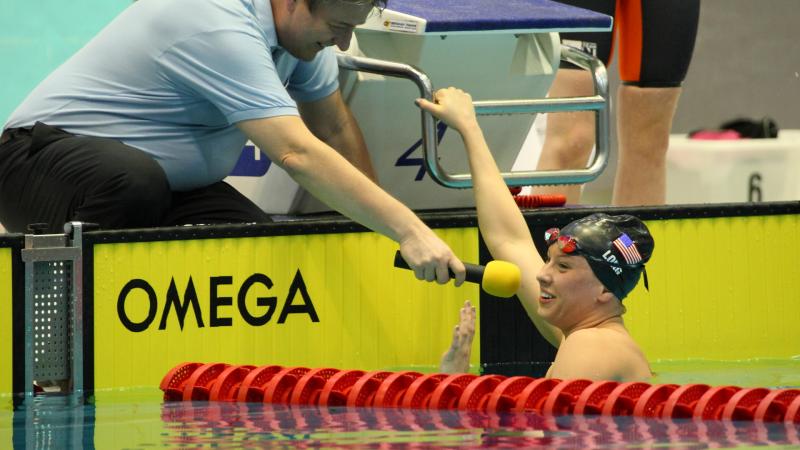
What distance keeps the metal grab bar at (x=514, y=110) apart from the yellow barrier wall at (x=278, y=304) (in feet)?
0.81

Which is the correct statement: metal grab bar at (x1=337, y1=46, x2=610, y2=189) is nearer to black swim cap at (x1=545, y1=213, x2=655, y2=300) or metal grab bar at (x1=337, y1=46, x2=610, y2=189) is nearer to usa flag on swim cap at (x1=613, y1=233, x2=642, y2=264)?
black swim cap at (x1=545, y1=213, x2=655, y2=300)

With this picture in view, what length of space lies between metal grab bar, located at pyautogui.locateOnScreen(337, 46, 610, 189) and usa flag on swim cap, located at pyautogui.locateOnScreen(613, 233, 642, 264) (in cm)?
74

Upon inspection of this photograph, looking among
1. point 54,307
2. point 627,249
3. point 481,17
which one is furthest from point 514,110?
point 54,307

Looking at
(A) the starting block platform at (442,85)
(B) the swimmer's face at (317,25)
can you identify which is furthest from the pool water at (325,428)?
(A) the starting block platform at (442,85)

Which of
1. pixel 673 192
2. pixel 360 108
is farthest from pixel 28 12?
pixel 360 108

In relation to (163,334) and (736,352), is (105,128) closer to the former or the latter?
(163,334)

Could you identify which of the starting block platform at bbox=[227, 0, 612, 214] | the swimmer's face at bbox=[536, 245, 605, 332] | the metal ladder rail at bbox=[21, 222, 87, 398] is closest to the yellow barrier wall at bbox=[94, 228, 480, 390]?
the metal ladder rail at bbox=[21, 222, 87, 398]

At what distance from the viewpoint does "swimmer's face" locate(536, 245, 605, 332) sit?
446 centimetres

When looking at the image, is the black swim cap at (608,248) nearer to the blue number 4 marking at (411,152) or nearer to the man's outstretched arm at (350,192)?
the man's outstretched arm at (350,192)

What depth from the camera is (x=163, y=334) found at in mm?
4648

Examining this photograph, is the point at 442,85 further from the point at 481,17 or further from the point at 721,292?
the point at 721,292

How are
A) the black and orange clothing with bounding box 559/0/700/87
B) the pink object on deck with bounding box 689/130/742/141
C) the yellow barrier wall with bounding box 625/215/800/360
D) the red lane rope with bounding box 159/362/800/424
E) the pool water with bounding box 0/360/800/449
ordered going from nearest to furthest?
the pool water with bounding box 0/360/800/449 < the red lane rope with bounding box 159/362/800/424 < the yellow barrier wall with bounding box 625/215/800/360 < the black and orange clothing with bounding box 559/0/700/87 < the pink object on deck with bounding box 689/130/742/141

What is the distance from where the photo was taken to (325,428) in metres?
3.80

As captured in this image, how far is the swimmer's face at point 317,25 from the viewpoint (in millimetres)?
4473
